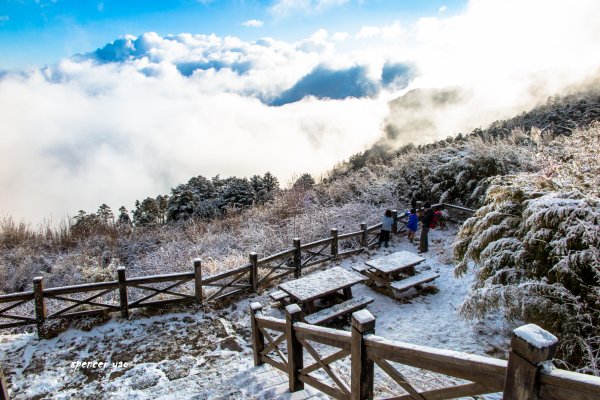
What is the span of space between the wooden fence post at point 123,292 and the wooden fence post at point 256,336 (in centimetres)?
321

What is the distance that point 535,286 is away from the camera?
469 centimetres

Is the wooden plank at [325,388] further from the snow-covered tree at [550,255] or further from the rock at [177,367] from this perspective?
the snow-covered tree at [550,255]

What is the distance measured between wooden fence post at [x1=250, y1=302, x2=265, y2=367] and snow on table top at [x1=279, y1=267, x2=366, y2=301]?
1.23 metres

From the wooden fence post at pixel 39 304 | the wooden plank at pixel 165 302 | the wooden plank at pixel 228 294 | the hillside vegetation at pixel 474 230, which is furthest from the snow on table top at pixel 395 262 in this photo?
the wooden fence post at pixel 39 304

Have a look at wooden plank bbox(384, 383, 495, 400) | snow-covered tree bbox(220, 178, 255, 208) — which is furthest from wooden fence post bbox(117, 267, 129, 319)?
snow-covered tree bbox(220, 178, 255, 208)

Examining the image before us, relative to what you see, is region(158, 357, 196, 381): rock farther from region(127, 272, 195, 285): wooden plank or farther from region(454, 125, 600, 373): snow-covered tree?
region(454, 125, 600, 373): snow-covered tree

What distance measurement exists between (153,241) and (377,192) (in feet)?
30.7

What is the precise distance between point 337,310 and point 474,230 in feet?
9.35

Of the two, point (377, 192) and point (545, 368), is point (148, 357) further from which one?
point (377, 192)

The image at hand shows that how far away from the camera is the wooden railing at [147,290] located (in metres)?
6.52

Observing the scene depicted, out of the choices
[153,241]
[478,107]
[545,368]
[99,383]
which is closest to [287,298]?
[99,383]

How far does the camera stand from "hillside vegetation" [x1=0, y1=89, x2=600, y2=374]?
4508mm

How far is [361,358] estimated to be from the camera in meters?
2.96

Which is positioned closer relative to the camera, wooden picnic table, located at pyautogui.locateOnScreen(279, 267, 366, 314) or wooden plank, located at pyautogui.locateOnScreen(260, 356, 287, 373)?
wooden plank, located at pyautogui.locateOnScreen(260, 356, 287, 373)
